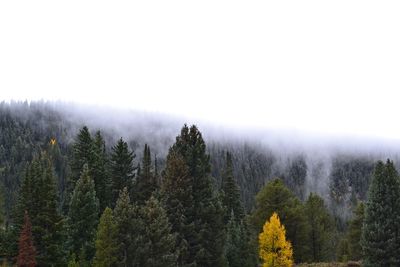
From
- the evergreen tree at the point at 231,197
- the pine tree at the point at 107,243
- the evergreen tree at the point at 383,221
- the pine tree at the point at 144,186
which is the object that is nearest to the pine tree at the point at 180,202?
the pine tree at the point at 107,243

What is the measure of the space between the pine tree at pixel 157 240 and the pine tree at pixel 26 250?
9.74 m

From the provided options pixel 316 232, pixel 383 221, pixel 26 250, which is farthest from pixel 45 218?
pixel 316 232

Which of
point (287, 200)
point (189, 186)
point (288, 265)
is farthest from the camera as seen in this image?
point (287, 200)

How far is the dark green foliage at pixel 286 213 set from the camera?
60281mm

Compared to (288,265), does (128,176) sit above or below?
above

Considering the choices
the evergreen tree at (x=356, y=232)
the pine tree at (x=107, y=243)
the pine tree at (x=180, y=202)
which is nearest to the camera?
the pine tree at (x=107, y=243)

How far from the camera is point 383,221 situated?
4797cm

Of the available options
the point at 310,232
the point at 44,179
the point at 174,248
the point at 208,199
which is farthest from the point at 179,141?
the point at 310,232

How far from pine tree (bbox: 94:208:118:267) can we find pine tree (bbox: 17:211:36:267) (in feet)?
19.3

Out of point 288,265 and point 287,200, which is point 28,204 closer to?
point 288,265

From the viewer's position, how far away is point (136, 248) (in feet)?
130

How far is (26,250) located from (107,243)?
24.1 ft

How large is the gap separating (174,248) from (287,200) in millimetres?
24488

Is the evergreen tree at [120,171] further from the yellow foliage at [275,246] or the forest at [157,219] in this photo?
the yellow foliage at [275,246]
